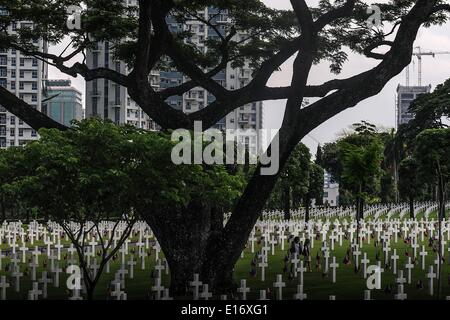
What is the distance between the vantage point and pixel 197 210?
77.7 feet

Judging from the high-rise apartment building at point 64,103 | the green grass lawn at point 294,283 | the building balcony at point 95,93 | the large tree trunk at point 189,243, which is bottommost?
the green grass lawn at point 294,283

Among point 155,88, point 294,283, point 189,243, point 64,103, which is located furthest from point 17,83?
point 294,283

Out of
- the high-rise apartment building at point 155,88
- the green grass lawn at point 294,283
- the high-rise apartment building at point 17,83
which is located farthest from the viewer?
the high-rise apartment building at point 17,83

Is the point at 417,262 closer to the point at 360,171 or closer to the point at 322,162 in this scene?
the point at 360,171

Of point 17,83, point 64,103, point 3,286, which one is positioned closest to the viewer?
point 3,286

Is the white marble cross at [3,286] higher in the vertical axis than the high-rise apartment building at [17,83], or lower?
lower

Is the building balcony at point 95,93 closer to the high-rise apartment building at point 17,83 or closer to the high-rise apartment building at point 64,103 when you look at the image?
the high-rise apartment building at point 17,83

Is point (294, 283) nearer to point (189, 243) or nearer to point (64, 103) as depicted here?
point (189, 243)

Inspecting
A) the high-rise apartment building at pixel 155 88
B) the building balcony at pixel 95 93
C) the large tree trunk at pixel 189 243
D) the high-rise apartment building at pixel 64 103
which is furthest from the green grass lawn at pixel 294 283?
the high-rise apartment building at pixel 64 103

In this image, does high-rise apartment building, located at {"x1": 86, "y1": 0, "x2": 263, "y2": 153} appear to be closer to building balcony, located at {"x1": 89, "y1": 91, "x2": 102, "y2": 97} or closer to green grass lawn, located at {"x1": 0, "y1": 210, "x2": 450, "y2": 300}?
building balcony, located at {"x1": 89, "y1": 91, "x2": 102, "y2": 97}

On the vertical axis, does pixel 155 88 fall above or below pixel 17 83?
below

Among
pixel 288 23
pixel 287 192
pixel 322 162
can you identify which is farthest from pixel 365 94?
pixel 322 162

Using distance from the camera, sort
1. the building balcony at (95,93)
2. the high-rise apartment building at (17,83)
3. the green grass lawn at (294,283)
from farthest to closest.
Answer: the high-rise apartment building at (17,83) → the building balcony at (95,93) → the green grass lawn at (294,283)
